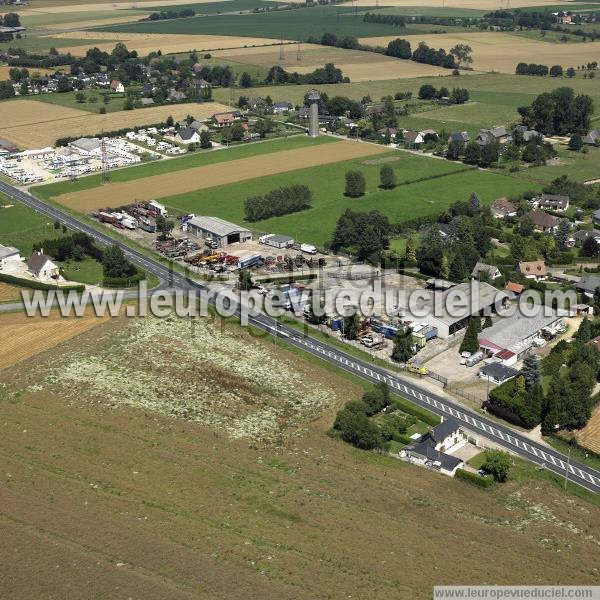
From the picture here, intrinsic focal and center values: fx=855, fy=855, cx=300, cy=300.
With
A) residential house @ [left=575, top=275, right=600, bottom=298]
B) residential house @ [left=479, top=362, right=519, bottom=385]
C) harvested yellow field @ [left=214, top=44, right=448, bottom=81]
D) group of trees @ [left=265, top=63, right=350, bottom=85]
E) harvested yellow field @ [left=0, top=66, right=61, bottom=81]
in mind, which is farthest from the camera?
harvested yellow field @ [left=214, top=44, right=448, bottom=81]

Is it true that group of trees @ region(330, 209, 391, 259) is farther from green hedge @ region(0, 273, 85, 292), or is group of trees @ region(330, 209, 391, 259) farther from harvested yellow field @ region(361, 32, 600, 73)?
harvested yellow field @ region(361, 32, 600, 73)

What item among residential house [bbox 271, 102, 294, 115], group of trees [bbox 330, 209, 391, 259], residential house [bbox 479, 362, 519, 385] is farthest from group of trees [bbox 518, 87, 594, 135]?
residential house [bbox 479, 362, 519, 385]

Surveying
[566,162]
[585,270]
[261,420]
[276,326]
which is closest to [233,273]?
[276,326]

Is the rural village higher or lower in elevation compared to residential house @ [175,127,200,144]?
lower

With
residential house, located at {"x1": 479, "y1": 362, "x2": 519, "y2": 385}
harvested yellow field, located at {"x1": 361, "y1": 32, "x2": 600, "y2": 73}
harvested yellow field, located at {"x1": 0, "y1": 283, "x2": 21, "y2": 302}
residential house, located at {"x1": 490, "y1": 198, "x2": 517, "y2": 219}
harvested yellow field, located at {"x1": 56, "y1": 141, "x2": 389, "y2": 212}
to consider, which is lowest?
residential house, located at {"x1": 479, "y1": 362, "x2": 519, "y2": 385}

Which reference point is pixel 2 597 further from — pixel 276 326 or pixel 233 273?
pixel 233 273

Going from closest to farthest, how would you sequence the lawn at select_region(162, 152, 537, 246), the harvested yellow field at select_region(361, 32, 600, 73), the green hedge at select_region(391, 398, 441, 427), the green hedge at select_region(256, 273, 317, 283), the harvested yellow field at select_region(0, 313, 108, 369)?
the green hedge at select_region(391, 398, 441, 427)
the harvested yellow field at select_region(0, 313, 108, 369)
the green hedge at select_region(256, 273, 317, 283)
the lawn at select_region(162, 152, 537, 246)
the harvested yellow field at select_region(361, 32, 600, 73)

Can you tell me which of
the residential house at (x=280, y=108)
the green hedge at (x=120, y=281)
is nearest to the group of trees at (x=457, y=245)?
the green hedge at (x=120, y=281)
